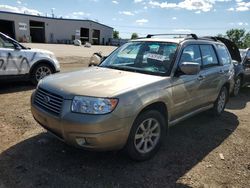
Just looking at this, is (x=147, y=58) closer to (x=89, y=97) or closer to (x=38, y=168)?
(x=89, y=97)

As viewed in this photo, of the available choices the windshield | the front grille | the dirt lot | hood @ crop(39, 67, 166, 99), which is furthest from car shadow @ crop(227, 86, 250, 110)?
the front grille

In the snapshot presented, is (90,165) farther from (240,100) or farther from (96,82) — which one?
(240,100)

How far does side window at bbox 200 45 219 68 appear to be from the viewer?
521cm

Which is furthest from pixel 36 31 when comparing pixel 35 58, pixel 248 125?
pixel 248 125

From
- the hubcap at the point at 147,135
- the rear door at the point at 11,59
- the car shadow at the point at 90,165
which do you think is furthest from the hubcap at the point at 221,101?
the rear door at the point at 11,59

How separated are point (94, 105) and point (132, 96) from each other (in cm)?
51

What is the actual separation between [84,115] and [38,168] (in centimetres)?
105

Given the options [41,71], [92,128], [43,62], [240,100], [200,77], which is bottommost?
[240,100]

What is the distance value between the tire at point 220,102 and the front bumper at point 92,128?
3139 millimetres

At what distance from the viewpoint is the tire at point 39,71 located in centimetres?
820

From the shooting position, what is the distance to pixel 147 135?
3906 mm

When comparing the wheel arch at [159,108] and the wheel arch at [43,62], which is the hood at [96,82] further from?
the wheel arch at [43,62]

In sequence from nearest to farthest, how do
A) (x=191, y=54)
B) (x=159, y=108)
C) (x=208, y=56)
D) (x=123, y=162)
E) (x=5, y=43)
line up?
(x=123, y=162), (x=159, y=108), (x=191, y=54), (x=208, y=56), (x=5, y=43)

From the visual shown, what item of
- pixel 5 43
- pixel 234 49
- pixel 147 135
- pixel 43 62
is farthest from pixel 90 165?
pixel 234 49
